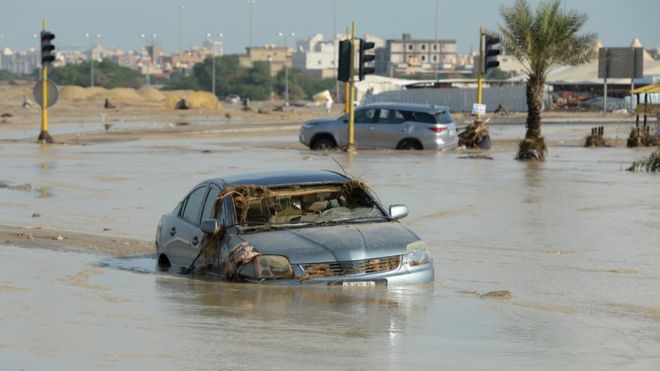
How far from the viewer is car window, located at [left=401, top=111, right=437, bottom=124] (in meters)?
38.1

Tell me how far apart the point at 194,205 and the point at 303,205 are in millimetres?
1302

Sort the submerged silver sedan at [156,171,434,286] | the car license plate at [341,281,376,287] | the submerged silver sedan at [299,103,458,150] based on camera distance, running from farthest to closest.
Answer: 1. the submerged silver sedan at [299,103,458,150]
2. the submerged silver sedan at [156,171,434,286]
3. the car license plate at [341,281,376,287]

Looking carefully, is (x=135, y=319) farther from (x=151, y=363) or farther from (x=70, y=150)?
(x=70, y=150)

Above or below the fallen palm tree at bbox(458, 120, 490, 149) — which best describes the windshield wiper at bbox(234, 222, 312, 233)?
above

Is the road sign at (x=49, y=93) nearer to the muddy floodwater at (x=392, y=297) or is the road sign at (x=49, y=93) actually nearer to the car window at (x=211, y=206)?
the muddy floodwater at (x=392, y=297)

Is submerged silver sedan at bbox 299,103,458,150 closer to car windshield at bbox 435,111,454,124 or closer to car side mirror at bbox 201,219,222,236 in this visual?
car windshield at bbox 435,111,454,124

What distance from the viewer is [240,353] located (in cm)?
843

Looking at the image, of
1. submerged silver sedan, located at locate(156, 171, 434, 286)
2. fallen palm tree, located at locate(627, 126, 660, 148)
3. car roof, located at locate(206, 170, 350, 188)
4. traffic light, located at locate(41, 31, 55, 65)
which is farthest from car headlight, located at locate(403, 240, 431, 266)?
traffic light, located at locate(41, 31, 55, 65)

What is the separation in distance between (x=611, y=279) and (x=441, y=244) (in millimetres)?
3340

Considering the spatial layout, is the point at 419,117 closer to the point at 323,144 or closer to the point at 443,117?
the point at 443,117

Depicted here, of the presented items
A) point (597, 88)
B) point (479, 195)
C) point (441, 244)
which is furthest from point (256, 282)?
point (597, 88)

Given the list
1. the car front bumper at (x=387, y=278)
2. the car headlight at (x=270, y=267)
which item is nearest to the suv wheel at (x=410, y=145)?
the car front bumper at (x=387, y=278)

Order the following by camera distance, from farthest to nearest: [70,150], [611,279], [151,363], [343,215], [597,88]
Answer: [597,88] < [70,150] < [611,279] < [343,215] < [151,363]

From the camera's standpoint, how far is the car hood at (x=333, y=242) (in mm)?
11422
